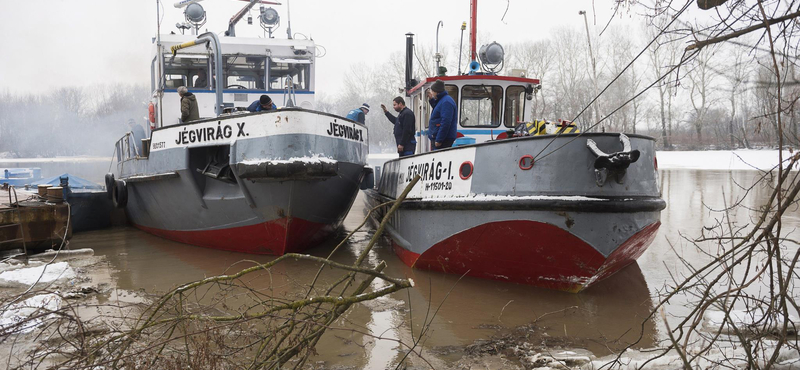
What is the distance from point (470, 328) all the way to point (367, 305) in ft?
3.53

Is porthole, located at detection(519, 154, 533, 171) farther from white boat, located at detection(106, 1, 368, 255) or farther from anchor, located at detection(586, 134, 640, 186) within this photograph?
white boat, located at detection(106, 1, 368, 255)

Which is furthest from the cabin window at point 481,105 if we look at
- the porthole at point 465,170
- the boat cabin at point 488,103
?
the porthole at point 465,170

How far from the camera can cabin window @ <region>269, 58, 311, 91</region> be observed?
1016 cm

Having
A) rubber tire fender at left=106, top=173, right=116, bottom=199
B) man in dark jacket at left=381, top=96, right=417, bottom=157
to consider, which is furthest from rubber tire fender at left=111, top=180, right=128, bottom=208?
man in dark jacket at left=381, top=96, right=417, bottom=157

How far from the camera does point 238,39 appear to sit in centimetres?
985

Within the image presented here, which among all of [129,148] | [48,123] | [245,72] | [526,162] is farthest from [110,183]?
[48,123]

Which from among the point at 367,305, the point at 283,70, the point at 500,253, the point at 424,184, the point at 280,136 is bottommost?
the point at 367,305

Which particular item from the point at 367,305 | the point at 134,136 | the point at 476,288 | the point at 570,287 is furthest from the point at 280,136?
the point at 134,136

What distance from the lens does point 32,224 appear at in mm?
6965

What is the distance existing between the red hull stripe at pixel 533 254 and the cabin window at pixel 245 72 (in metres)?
5.52

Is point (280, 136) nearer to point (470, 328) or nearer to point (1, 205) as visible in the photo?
point (470, 328)

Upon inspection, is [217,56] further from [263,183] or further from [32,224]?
[32,224]

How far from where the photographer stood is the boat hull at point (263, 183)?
637 centimetres

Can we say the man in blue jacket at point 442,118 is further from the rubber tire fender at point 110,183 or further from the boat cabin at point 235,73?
the rubber tire fender at point 110,183
